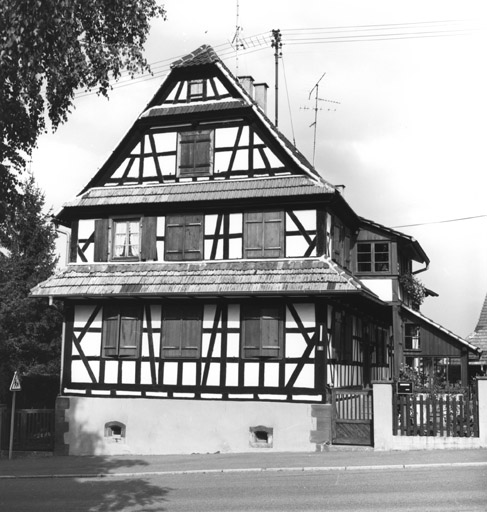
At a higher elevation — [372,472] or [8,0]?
[8,0]

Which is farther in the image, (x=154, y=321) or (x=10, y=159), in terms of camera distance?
(x=154, y=321)

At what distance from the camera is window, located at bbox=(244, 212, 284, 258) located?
22.3 meters

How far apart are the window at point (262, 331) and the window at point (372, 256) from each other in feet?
20.4

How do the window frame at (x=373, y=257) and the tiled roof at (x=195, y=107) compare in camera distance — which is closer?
the tiled roof at (x=195, y=107)

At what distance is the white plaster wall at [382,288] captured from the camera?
2658cm

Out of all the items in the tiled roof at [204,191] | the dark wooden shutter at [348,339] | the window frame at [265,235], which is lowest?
the dark wooden shutter at [348,339]

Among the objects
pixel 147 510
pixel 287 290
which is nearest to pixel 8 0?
pixel 147 510

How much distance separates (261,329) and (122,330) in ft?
14.1

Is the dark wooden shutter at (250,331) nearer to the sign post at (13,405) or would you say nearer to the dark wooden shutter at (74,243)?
the dark wooden shutter at (74,243)

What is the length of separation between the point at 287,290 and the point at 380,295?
696cm

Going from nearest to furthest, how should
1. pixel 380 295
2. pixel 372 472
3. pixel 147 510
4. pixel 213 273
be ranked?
pixel 147 510 < pixel 372 472 < pixel 213 273 < pixel 380 295

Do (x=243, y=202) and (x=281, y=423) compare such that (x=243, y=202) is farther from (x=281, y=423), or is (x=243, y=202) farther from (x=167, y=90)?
(x=281, y=423)

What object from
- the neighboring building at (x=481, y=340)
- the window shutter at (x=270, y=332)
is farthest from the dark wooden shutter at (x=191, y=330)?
the neighboring building at (x=481, y=340)

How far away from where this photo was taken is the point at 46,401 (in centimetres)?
2798
